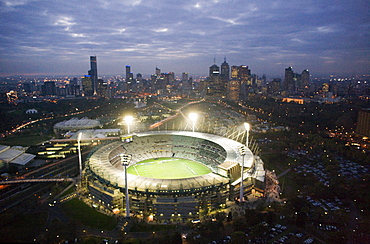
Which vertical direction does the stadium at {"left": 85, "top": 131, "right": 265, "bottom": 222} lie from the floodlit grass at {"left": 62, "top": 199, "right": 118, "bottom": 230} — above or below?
above

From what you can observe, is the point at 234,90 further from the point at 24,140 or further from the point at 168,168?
the point at 168,168

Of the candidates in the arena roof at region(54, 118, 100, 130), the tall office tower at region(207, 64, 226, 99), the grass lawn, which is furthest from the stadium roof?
the tall office tower at region(207, 64, 226, 99)

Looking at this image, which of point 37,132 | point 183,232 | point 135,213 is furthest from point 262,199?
point 37,132

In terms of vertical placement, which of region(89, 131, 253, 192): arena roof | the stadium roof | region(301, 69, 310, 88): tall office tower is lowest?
the stadium roof

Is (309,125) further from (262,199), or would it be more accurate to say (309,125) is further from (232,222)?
(232,222)

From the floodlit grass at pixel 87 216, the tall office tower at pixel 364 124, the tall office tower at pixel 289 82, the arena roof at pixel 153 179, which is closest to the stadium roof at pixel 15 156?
the arena roof at pixel 153 179

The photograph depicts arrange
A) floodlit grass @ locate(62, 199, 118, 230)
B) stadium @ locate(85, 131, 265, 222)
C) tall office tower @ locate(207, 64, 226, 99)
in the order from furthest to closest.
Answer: tall office tower @ locate(207, 64, 226, 99), stadium @ locate(85, 131, 265, 222), floodlit grass @ locate(62, 199, 118, 230)

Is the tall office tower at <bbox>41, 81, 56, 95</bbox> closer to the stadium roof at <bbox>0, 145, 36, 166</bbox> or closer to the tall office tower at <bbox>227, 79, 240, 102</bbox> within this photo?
the tall office tower at <bbox>227, 79, 240, 102</bbox>

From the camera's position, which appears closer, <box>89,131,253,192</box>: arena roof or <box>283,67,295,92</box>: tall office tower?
<box>89,131,253,192</box>: arena roof

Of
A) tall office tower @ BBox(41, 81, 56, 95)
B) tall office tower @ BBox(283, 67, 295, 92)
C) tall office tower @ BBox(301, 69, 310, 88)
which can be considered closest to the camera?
tall office tower @ BBox(41, 81, 56, 95)
